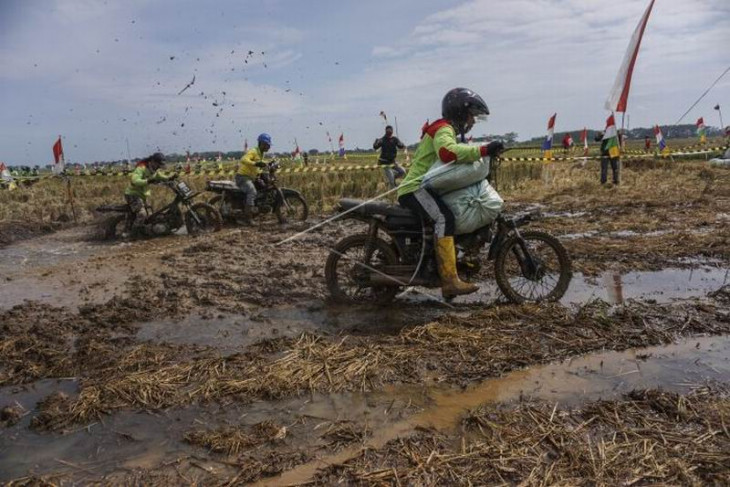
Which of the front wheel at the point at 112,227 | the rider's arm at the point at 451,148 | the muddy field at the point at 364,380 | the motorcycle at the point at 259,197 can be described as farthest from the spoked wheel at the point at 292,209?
the rider's arm at the point at 451,148

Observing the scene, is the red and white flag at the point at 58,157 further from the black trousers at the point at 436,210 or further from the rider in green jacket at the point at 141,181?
the black trousers at the point at 436,210

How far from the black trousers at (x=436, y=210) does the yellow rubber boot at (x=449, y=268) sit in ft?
0.29

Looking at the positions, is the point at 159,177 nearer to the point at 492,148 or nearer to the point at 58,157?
the point at 58,157

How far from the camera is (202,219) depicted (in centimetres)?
1179

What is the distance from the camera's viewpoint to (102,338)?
539 centimetres

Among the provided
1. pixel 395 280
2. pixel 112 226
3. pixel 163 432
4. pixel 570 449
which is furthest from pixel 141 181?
pixel 570 449

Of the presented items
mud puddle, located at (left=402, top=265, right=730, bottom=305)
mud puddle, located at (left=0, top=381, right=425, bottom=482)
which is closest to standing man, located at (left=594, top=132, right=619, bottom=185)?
mud puddle, located at (left=402, top=265, right=730, bottom=305)

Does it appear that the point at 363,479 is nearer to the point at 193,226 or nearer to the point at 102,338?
the point at 102,338

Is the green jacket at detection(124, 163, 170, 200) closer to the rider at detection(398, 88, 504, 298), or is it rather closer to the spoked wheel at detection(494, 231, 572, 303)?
the rider at detection(398, 88, 504, 298)

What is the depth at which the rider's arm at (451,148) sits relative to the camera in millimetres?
5141

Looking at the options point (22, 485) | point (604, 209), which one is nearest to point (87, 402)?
point (22, 485)

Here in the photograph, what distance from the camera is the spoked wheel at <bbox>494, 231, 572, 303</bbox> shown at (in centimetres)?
562

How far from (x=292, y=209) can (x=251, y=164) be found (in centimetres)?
134

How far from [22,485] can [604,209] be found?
11375mm
